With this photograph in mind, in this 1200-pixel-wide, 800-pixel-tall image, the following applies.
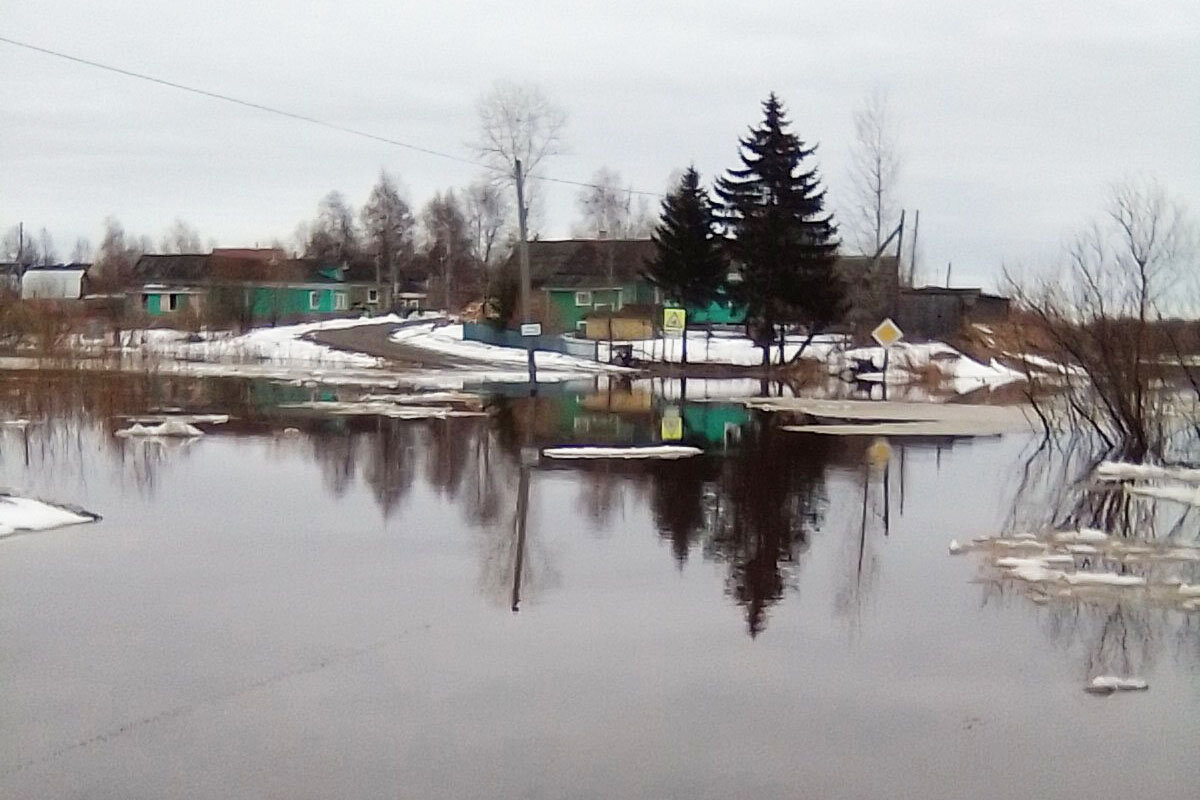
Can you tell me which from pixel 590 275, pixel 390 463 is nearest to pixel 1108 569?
pixel 390 463

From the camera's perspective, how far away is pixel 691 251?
189ft

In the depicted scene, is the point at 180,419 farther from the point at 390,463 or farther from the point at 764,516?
the point at 764,516

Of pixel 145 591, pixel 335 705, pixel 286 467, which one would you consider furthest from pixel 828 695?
pixel 286 467

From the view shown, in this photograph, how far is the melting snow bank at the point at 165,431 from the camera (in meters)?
23.9

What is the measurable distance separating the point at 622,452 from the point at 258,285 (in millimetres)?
67022

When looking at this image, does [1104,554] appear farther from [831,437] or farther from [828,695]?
[831,437]

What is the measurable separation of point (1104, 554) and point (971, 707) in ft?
18.6

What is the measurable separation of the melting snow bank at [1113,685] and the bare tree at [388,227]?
4188 inches

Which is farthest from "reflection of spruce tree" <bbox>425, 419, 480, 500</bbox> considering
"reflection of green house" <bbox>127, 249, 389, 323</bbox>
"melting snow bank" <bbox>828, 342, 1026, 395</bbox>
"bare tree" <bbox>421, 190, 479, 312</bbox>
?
"bare tree" <bbox>421, 190, 479, 312</bbox>

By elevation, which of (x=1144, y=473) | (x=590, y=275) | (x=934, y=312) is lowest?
(x=1144, y=473)

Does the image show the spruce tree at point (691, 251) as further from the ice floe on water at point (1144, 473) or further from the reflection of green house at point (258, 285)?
the ice floe on water at point (1144, 473)

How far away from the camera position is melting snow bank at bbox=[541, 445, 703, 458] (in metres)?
21.2

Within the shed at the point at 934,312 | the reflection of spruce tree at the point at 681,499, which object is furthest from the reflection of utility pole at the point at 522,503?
the shed at the point at 934,312

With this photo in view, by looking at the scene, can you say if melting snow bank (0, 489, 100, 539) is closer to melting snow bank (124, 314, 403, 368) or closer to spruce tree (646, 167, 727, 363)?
melting snow bank (124, 314, 403, 368)
